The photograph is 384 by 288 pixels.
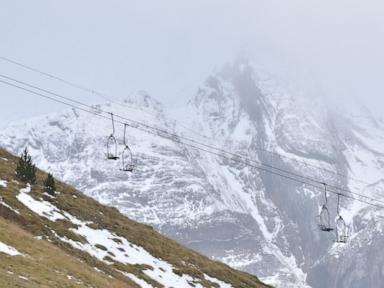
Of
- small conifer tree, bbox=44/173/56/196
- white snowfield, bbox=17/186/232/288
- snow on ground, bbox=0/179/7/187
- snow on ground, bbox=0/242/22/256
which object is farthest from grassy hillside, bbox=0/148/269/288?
small conifer tree, bbox=44/173/56/196

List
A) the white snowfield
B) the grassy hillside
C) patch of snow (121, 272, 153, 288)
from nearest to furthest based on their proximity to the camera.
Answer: the grassy hillside
patch of snow (121, 272, 153, 288)
the white snowfield

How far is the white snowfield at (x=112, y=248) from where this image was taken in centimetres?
6462

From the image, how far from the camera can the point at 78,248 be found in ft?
205

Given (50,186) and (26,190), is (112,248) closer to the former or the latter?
(26,190)

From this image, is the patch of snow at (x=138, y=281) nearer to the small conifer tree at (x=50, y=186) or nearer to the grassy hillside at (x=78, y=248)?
the grassy hillside at (x=78, y=248)

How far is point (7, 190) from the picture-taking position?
221 feet

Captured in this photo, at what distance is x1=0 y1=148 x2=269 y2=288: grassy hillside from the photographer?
46.6m

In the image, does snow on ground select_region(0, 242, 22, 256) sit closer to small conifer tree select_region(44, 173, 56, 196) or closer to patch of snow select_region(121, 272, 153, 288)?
patch of snow select_region(121, 272, 153, 288)

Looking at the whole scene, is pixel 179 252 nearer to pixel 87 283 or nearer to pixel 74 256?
pixel 74 256

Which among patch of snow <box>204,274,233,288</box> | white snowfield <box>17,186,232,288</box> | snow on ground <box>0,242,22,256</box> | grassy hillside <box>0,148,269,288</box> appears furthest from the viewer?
patch of snow <box>204,274,233,288</box>

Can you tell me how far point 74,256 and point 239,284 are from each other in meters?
31.8

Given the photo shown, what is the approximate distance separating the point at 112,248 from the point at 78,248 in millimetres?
6939

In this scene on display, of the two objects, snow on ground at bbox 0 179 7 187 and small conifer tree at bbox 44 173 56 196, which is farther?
small conifer tree at bbox 44 173 56 196

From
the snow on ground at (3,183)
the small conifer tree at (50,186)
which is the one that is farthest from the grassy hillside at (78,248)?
the small conifer tree at (50,186)
